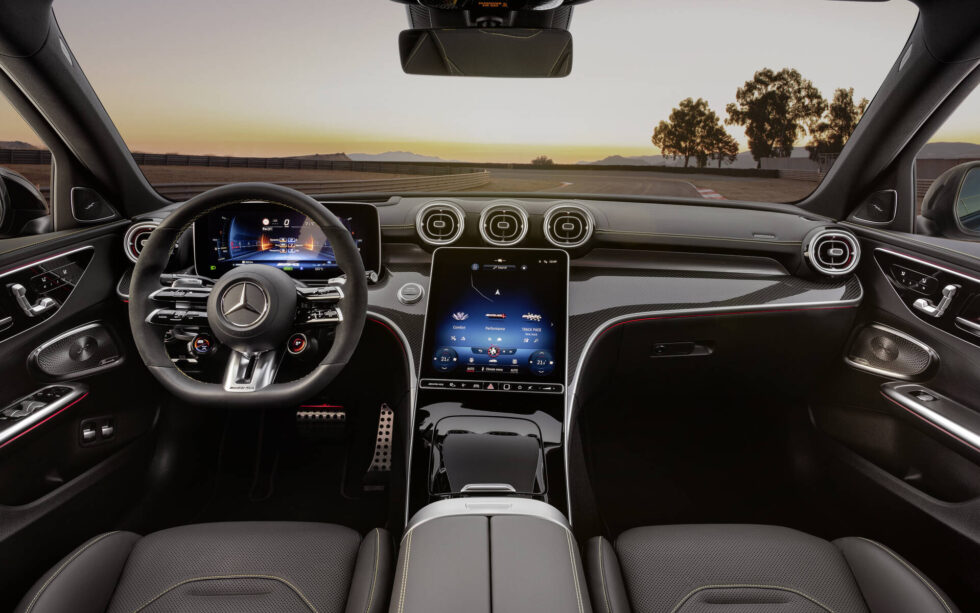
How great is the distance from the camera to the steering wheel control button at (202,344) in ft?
5.61

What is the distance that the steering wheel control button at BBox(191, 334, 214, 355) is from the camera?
1711 millimetres

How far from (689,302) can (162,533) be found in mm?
2158

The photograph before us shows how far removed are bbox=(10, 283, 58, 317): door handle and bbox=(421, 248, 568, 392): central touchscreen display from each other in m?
1.38

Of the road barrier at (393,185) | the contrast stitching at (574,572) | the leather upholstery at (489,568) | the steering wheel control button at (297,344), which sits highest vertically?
the road barrier at (393,185)

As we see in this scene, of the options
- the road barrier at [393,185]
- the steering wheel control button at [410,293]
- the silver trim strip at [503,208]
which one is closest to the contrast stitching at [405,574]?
the steering wheel control button at [410,293]

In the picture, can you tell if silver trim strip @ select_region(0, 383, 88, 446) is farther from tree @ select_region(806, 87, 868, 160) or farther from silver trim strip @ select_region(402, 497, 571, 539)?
tree @ select_region(806, 87, 868, 160)

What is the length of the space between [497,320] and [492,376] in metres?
0.23

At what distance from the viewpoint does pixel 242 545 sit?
1564 mm

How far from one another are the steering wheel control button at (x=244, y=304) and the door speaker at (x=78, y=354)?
3.29 ft

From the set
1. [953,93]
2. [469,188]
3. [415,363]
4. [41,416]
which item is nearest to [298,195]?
[415,363]

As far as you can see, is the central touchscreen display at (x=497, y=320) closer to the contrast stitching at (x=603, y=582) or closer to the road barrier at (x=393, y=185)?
the road barrier at (x=393, y=185)

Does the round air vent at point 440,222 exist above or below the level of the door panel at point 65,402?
above

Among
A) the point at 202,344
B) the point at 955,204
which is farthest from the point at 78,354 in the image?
the point at 955,204

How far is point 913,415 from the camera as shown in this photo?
216cm
